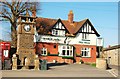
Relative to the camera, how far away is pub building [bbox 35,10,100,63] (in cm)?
4909

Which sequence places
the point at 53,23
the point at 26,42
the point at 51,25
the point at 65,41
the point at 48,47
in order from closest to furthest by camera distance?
1. the point at 26,42
2. the point at 48,47
3. the point at 51,25
4. the point at 53,23
5. the point at 65,41

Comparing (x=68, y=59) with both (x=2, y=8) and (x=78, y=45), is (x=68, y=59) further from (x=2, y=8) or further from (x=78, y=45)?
(x=2, y=8)

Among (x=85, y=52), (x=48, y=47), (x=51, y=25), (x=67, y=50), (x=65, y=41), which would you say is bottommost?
(x=85, y=52)

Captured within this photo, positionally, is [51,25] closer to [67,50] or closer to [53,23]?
[53,23]

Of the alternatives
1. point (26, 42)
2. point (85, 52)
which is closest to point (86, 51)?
point (85, 52)

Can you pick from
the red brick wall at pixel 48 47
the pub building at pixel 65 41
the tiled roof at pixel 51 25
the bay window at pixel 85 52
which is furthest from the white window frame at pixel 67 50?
the tiled roof at pixel 51 25

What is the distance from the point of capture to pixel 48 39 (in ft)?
162

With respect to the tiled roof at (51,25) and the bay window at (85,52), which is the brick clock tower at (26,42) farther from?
the bay window at (85,52)

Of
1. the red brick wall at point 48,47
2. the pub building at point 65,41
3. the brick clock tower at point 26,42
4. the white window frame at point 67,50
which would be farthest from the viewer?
the white window frame at point 67,50

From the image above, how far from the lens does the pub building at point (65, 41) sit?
49.1 m

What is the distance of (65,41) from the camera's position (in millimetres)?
51000

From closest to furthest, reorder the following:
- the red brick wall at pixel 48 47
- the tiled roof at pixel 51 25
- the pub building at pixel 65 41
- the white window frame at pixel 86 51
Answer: the red brick wall at pixel 48 47
the pub building at pixel 65 41
the tiled roof at pixel 51 25
the white window frame at pixel 86 51

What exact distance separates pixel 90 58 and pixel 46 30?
10526 millimetres

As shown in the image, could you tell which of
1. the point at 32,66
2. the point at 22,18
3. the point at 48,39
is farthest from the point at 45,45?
the point at 32,66
